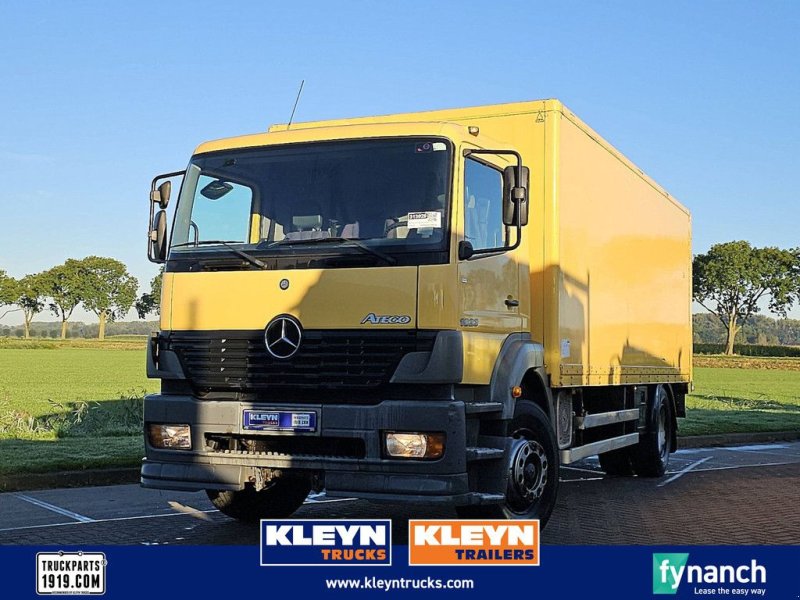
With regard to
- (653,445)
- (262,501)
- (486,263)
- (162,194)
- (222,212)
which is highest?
(162,194)

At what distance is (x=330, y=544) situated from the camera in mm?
5945

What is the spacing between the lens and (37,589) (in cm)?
572

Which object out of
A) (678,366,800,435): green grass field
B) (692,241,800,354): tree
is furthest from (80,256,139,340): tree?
(678,366,800,435): green grass field

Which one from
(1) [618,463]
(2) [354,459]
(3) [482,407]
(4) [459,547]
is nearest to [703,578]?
(4) [459,547]

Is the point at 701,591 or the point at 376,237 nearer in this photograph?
the point at 701,591

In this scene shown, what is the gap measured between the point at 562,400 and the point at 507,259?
73.0 inches

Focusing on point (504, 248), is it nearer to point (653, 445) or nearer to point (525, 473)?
point (525, 473)

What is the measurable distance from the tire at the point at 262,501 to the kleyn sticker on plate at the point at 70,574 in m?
2.26

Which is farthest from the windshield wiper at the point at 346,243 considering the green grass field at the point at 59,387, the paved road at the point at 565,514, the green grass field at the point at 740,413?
the green grass field at the point at 59,387

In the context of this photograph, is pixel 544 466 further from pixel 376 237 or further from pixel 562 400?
pixel 376 237

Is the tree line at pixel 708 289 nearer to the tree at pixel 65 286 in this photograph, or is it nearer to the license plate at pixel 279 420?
the tree at pixel 65 286

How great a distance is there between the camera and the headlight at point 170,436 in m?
7.27

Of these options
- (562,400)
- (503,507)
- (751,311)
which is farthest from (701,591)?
(751,311)

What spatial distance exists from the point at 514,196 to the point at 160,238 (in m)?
2.76
